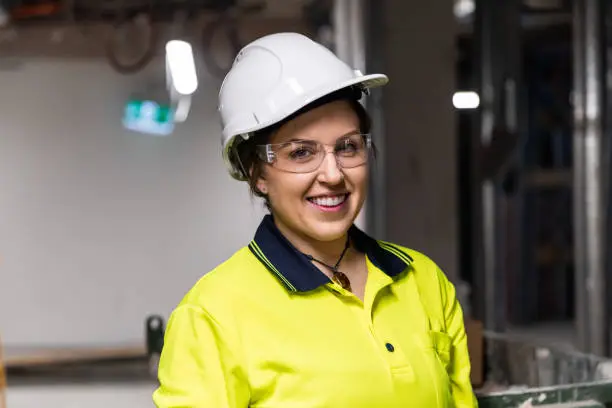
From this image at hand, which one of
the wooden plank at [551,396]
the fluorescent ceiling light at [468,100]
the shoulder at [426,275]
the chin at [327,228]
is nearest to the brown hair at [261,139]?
the chin at [327,228]

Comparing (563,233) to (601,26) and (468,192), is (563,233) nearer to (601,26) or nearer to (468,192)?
(468,192)

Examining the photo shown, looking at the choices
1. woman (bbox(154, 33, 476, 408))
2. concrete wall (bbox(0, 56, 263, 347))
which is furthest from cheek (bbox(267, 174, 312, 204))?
concrete wall (bbox(0, 56, 263, 347))

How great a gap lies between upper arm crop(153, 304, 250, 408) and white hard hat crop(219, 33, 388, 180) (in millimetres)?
249

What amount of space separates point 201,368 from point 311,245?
0.23 meters

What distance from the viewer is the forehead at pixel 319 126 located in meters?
1.01

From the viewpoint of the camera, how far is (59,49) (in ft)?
9.47

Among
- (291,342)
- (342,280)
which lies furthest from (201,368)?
(342,280)

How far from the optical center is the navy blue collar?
1.02 metres

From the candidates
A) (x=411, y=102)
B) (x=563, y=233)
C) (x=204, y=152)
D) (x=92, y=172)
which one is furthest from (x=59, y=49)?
(x=563, y=233)

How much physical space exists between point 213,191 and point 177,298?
416mm

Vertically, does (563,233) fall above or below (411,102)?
below

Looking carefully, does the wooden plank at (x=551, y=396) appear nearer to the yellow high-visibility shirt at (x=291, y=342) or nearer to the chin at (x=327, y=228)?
the yellow high-visibility shirt at (x=291, y=342)

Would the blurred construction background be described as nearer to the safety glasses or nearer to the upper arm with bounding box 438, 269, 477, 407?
the upper arm with bounding box 438, 269, 477, 407

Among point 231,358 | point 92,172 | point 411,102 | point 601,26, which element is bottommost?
point 231,358
